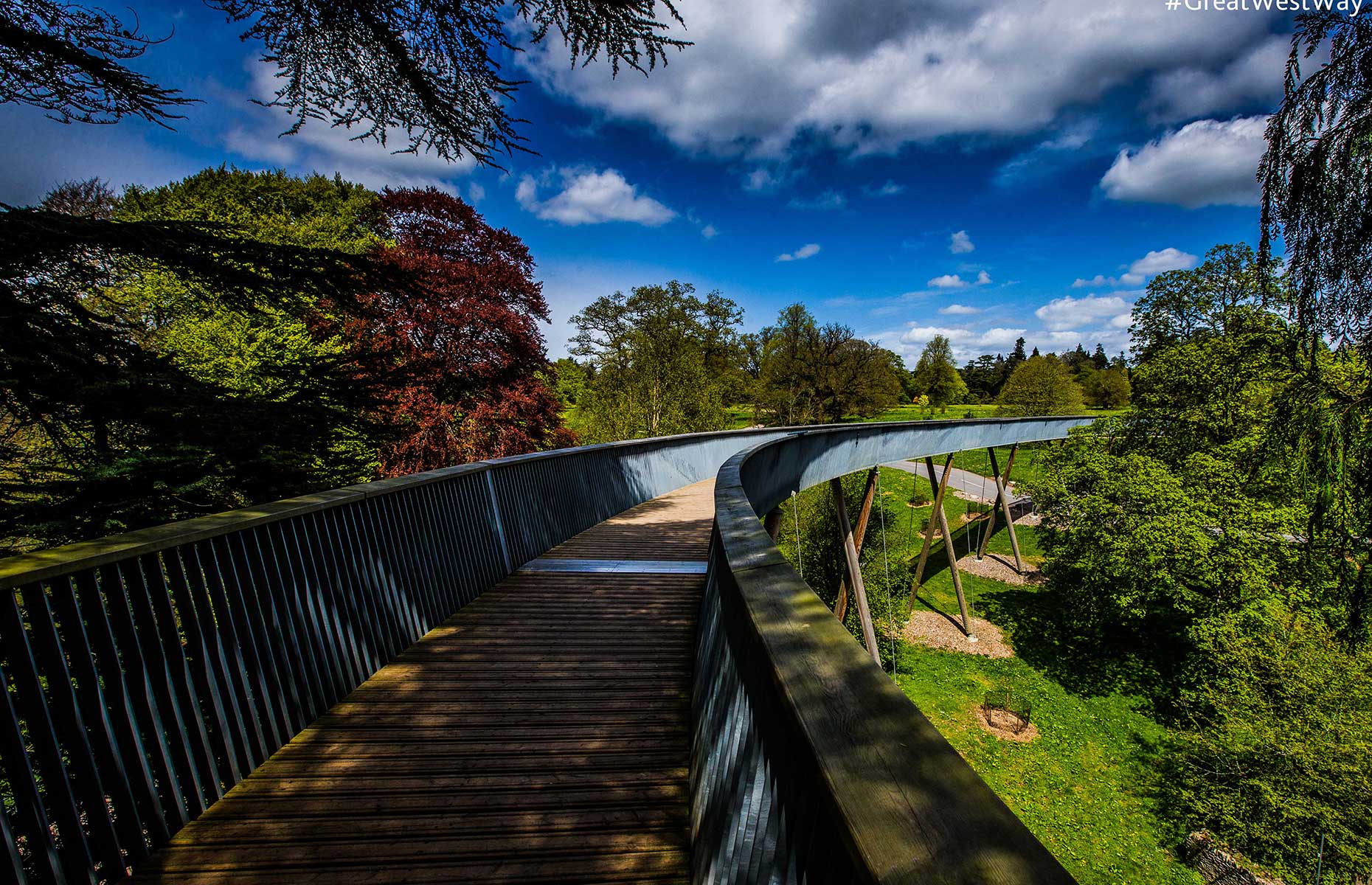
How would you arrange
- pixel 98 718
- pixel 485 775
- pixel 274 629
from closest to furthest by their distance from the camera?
pixel 98 718
pixel 485 775
pixel 274 629

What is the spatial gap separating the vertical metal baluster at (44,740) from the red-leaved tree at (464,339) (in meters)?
12.0

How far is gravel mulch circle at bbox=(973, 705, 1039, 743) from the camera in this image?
50.7ft

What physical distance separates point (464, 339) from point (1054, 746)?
21.4 metres

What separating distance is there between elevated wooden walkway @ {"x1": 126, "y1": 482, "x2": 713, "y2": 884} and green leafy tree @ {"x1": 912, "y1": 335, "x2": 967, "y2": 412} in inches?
2922

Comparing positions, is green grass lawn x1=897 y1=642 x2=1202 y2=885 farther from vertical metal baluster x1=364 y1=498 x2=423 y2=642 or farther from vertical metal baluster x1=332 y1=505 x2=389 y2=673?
vertical metal baluster x1=332 y1=505 x2=389 y2=673

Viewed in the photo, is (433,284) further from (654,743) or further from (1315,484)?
(1315,484)

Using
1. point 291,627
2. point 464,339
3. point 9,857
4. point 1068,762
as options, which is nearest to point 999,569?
point 1068,762

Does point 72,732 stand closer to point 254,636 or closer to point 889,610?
point 254,636

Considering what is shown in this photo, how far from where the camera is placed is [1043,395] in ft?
161

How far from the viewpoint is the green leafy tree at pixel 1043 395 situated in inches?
1924

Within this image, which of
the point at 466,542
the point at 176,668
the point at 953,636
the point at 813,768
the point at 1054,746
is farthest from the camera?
the point at 953,636

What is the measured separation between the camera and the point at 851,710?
3.04 feet

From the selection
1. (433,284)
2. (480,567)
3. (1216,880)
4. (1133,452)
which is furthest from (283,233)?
(1216,880)

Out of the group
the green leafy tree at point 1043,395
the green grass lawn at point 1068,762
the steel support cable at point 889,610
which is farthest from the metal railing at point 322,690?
the green leafy tree at point 1043,395
